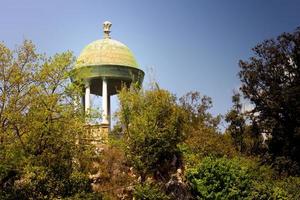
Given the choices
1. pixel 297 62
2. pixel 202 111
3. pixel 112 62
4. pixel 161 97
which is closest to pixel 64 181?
pixel 161 97

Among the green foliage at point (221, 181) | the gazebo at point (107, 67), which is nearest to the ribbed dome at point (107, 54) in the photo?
the gazebo at point (107, 67)

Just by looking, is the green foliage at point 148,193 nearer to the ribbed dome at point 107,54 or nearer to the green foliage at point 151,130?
the green foliage at point 151,130

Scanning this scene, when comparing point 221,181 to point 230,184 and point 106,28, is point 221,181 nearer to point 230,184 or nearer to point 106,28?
point 230,184

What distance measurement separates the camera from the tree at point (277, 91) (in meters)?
26.5

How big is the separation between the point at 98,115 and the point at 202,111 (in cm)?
1530

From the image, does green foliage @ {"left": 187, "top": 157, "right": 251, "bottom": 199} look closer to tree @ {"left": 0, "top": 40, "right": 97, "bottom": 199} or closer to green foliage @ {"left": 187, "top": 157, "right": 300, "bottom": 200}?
green foliage @ {"left": 187, "top": 157, "right": 300, "bottom": 200}

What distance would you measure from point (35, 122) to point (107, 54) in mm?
12109

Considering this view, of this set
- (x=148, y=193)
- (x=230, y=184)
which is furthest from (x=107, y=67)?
(x=230, y=184)

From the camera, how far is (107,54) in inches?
1193

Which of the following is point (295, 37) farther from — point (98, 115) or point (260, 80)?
point (98, 115)

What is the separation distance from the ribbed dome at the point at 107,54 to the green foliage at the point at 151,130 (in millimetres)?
3204

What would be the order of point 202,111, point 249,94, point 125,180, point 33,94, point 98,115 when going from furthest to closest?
point 202,111
point 249,94
point 125,180
point 98,115
point 33,94

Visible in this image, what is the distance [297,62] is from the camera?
27484 millimetres

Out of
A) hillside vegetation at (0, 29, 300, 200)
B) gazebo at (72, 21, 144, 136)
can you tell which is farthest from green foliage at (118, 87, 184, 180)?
gazebo at (72, 21, 144, 136)
